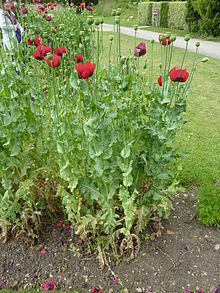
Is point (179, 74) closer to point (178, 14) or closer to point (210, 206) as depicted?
point (210, 206)

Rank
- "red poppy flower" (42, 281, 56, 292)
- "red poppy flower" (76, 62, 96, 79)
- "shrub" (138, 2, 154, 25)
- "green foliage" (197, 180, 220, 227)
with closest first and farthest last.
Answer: "red poppy flower" (76, 62, 96, 79)
"red poppy flower" (42, 281, 56, 292)
"green foliage" (197, 180, 220, 227)
"shrub" (138, 2, 154, 25)

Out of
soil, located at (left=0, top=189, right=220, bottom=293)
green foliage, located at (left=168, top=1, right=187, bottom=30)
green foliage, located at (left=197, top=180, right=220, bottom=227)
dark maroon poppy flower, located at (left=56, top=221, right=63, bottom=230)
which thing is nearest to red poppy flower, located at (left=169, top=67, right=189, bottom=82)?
green foliage, located at (left=197, top=180, right=220, bottom=227)

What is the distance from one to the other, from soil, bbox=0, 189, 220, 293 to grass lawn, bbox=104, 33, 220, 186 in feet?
1.80

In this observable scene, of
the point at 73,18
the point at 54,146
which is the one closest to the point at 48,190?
the point at 54,146

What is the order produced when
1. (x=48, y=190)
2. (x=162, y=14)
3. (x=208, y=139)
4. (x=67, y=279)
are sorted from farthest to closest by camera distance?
1. (x=162, y=14)
2. (x=208, y=139)
3. (x=48, y=190)
4. (x=67, y=279)

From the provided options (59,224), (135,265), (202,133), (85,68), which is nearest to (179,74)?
(85,68)

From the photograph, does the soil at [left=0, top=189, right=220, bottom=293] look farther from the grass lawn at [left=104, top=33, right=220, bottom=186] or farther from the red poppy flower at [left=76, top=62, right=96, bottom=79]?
the red poppy flower at [left=76, top=62, right=96, bottom=79]

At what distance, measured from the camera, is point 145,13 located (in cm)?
1888

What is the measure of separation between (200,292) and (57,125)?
1.40m

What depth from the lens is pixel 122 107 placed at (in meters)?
1.90

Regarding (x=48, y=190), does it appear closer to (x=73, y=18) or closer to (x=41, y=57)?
(x=41, y=57)

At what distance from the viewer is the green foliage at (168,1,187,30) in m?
15.4

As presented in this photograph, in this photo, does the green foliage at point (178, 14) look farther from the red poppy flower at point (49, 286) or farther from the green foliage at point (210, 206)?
the red poppy flower at point (49, 286)

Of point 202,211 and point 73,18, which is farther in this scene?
point 73,18
